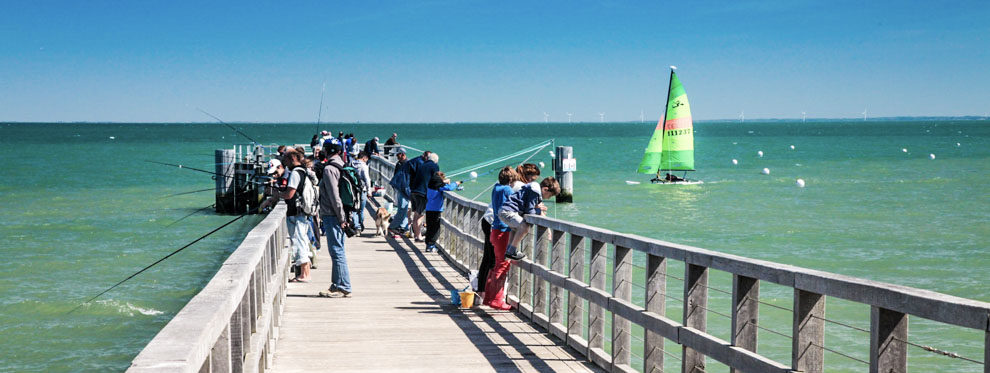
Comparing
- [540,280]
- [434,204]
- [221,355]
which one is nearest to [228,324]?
[221,355]

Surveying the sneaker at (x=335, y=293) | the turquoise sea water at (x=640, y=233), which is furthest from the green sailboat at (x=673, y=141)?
the sneaker at (x=335, y=293)

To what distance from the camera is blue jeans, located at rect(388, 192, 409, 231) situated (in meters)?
17.7

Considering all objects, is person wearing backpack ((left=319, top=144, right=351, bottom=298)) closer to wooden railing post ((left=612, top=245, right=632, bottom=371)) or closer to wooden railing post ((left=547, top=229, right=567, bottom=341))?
wooden railing post ((left=547, top=229, right=567, bottom=341))

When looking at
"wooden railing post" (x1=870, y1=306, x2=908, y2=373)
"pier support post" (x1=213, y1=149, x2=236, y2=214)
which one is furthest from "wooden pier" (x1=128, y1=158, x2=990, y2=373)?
"pier support post" (x1=213, y1=149, x2=236, y2=214)

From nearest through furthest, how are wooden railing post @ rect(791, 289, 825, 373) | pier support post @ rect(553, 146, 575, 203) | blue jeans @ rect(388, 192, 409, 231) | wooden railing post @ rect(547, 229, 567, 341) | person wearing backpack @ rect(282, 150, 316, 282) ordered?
wooden railing post @ rect(791, 289, 825, 373) → wooden railing post @ rect(547, 229, 567, 341) → person wearing backpack @ rect(282, 150, 316, 282) → blue jeans @ rect(388, 192, 409, 231) → pier support post @ rect(553, 146, 575, 203)

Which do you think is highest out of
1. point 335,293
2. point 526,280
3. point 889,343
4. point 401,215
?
point 889,343

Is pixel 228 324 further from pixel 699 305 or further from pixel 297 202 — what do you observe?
pixel 297 202

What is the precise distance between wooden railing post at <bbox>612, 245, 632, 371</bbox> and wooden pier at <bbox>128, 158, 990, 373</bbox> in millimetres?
10

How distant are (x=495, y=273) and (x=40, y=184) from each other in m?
53.8

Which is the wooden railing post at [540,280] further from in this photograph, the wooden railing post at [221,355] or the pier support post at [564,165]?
the pier support post at [564,165]

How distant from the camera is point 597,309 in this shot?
290 inches

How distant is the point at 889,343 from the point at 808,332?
0.65 metres

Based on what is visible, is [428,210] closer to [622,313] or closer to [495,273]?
[495,273]

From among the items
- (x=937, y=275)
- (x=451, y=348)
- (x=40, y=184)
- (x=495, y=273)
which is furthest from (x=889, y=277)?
(x=40, y=184)
